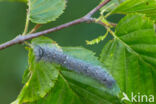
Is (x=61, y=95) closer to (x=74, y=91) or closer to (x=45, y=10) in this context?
(x=74, y=91)

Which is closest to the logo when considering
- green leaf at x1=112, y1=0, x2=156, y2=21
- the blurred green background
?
green leaf at x1=112, y1=0, x2=156, y2=21

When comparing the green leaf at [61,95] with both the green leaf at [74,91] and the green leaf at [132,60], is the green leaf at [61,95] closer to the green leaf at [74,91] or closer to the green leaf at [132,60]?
the green leaf at [74,91]

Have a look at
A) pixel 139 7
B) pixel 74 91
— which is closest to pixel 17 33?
pixel 74 91

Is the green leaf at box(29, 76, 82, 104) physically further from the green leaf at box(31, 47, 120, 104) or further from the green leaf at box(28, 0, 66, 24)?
the green leaf at box(28, 0, 66, 24)

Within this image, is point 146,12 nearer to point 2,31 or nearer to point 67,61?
point 67,61

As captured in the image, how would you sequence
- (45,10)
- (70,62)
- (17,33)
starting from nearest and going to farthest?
(70,62)
(45,10)
(17,33)

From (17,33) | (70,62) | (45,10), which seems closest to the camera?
(70,62)
